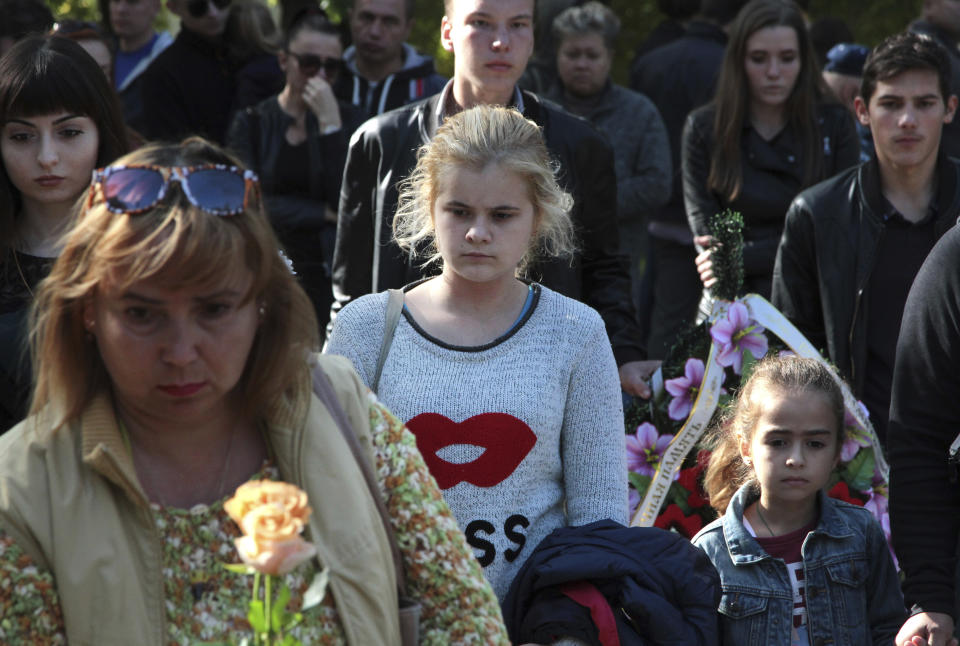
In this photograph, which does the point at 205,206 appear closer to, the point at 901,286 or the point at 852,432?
the point at 852,432

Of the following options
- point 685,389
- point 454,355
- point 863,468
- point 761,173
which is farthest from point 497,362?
point 761,173

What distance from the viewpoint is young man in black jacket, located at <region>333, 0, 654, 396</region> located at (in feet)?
12.7

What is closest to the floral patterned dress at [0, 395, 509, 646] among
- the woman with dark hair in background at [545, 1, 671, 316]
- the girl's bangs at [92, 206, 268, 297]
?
the girl's bangs at [92, 206, 268, 297]

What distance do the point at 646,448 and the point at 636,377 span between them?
0.74ft

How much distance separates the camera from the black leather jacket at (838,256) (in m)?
4.32

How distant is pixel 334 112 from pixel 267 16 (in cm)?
171

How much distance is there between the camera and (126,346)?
74.9 inches

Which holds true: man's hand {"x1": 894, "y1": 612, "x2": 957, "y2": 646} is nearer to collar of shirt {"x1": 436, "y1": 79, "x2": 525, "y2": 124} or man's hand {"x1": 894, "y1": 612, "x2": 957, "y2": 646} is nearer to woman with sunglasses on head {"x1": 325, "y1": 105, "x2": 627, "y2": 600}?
woman with sunglasses on head {"x1": 325, "y1": 105, "x2": 627, "y2": 600}

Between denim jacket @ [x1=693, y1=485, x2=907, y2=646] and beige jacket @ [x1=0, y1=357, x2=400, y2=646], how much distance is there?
5.20 ft

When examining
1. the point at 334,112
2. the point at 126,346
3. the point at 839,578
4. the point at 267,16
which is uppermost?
the point at 267,16

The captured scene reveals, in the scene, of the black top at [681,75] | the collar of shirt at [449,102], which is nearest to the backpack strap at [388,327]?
the collar of shirt at [449,102]

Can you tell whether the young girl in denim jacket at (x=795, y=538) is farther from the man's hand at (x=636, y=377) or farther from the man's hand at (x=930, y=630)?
the man's hand at (x=636, y=377)

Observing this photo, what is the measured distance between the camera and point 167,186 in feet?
6.24

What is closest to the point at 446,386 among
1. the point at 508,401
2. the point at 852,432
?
the point at 508,401
